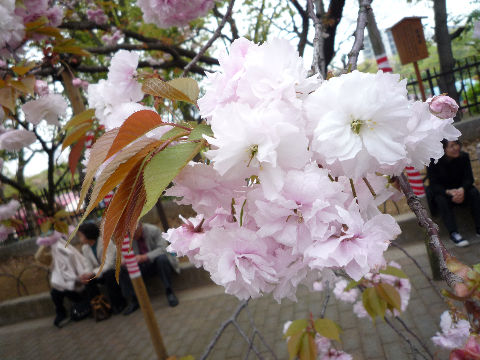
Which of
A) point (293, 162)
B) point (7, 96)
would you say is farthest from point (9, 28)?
point (293, 162)

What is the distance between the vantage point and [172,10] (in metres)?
1.98

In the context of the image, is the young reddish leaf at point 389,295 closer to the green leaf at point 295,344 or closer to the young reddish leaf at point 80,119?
the green leaf at point 295,344

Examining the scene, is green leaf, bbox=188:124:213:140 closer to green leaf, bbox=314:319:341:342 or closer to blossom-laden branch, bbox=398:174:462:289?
blossom-laden branch, bbox=398:174:462:289

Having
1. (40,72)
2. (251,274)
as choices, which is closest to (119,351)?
(40,72)

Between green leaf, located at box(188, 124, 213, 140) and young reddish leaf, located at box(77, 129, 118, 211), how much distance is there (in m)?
0.13

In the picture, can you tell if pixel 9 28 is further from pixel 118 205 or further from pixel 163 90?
pixel 118 205

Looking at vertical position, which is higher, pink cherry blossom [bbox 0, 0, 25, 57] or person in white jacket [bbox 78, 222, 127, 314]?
pink cherry blossom [bbox 0, 0, 25, 57]

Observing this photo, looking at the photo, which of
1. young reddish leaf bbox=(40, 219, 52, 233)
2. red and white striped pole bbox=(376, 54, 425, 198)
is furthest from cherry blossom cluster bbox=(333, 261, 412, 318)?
young reddish leaf bbox=(40, 219, 52, 233)

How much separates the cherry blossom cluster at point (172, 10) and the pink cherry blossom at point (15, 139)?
1044 mm

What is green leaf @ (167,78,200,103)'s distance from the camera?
742 millimetres

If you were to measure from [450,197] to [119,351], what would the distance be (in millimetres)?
4371

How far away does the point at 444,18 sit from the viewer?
24.0 ft

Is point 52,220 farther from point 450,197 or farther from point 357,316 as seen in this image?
point 450,197

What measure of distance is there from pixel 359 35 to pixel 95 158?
0.68 metres
